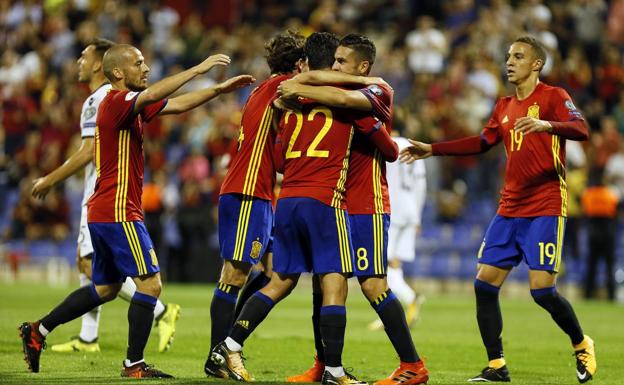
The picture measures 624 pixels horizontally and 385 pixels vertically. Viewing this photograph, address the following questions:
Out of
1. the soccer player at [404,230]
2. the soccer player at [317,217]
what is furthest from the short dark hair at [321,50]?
the soccer player at [404,230]

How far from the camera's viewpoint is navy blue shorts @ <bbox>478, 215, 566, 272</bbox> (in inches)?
382

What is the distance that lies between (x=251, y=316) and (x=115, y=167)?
5.03 ft

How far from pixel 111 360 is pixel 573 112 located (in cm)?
434

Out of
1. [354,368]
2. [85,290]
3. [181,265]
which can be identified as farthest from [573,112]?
[181,265]

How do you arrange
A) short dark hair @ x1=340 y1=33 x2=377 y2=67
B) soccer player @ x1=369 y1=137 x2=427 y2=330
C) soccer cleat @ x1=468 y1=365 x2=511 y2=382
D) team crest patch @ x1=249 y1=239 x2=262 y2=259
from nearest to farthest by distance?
short dark hair @ x1=340 y1=33 x2=377 y2=67
team crest patch @ x1=249 y1=239 x2=262 y2=259
soccer cleat @ x1=468 y1=365 x2=511 y2=382
soccer player @ x1=369 y1=137 x2=427 y2=330

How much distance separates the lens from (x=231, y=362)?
8.84m

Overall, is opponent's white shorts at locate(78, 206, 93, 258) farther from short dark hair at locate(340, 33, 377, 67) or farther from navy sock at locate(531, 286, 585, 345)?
navy sock at locate(531, 286, 585, 345)

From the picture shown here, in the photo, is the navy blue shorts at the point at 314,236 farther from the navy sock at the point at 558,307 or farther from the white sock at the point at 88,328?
the white sock at the point at 88,328

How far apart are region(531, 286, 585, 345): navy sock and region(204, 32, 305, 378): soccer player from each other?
7.13 ft

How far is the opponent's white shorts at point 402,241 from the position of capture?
49.2ft

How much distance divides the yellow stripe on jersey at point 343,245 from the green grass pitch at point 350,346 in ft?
3.73

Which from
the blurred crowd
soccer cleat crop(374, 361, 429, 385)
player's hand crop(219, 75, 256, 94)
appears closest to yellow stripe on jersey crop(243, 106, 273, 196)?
player's hand crop(219, 75, 256, 94)

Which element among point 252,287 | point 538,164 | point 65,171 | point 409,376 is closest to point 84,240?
point 65,171

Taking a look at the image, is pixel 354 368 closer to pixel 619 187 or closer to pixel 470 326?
pixel 470 326
